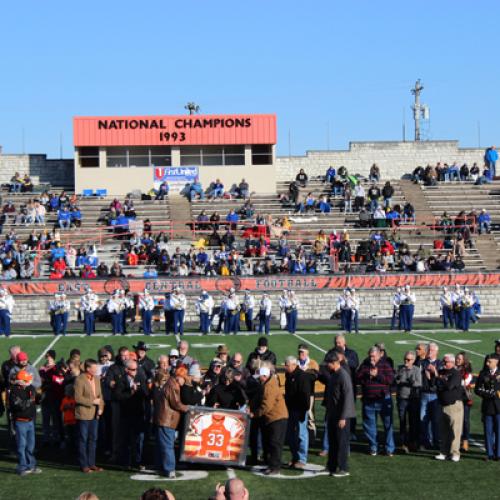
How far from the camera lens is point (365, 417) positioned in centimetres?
1478

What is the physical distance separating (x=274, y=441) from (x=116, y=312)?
2034 cm

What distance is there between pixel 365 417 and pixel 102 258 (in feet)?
102

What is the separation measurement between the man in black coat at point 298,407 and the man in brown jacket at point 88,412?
8.17 feet

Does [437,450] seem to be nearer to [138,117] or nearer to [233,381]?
[233,381]

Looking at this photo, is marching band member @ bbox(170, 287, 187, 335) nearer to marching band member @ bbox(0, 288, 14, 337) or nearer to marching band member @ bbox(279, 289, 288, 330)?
marching band member @ bbox(279, 289, 288, 330)

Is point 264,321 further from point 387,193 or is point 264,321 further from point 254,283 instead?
point 387,193

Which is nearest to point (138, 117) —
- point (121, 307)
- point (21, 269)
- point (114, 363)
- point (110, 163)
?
point (110, 163)

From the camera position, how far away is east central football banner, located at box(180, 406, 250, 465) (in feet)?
44.5

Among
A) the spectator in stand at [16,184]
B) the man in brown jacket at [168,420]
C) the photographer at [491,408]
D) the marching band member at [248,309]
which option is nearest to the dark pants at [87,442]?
the man in brown jacket at [168,420]

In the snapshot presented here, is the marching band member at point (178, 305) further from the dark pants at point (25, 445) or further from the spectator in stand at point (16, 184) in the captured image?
the spectator in stand at point (16, 184)

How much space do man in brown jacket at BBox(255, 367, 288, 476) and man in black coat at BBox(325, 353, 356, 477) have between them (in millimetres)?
610

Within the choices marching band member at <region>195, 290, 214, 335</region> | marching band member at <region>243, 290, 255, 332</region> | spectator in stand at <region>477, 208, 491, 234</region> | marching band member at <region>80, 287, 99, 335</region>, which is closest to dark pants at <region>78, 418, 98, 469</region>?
marching band member at <region>80, 287, 99, 335</region>

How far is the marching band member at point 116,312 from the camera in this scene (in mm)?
33312

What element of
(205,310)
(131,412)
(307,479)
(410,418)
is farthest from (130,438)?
(205,310)
